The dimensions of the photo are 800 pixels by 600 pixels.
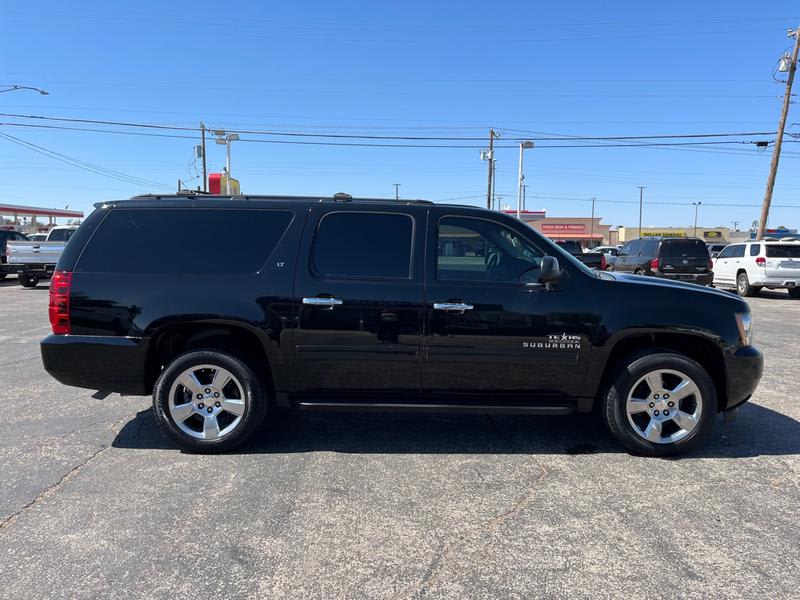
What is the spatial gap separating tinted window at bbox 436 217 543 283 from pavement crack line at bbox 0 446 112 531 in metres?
2.94

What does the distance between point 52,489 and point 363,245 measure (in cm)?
267

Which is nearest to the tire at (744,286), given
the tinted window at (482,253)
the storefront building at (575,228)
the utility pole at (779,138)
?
the utility pole at (779,138)

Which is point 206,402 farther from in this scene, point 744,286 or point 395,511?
point 744,286

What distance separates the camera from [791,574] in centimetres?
268

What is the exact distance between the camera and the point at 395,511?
129 inches

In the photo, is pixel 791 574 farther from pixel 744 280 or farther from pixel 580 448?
pixel 744 280

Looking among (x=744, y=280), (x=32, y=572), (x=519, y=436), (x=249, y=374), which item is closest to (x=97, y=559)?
(x=32, y=572)

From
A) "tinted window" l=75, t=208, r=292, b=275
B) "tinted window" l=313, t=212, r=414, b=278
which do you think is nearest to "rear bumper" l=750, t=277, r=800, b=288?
"tinted window" l=313, t=212, r=414, b=278

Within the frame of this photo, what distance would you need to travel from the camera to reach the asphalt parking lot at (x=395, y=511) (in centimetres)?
263

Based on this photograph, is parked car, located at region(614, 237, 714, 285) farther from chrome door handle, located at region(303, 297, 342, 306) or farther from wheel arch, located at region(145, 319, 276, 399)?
wheel arch, located at region(145, 319, 276, 399)

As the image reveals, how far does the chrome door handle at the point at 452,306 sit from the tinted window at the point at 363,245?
0.33 m

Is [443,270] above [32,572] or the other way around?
above

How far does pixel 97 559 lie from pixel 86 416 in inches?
103

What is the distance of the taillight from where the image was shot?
4.06 metres
